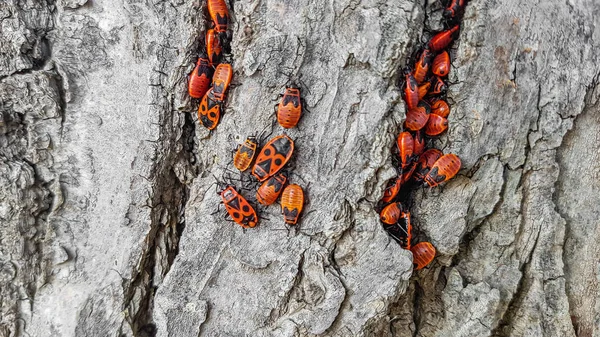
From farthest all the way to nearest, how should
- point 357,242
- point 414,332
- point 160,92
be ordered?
point 414,332 → point 160,92 → point 357,242

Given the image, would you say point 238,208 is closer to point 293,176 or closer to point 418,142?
point 293,176

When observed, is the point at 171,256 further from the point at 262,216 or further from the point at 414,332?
the point at 414,332

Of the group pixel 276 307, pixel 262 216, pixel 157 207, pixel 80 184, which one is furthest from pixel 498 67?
pixel 80 184

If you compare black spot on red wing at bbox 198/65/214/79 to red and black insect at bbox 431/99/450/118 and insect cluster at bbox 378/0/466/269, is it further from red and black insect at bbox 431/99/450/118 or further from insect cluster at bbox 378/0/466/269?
red and black insect at bbox 431/99/450/118

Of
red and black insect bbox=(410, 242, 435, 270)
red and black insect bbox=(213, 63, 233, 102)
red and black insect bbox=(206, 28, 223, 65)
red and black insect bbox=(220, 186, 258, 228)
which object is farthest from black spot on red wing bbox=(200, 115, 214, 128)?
red and black insect bbox=(410, 242, 435, 270)

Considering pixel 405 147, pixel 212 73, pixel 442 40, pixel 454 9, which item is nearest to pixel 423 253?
pixel 405 147

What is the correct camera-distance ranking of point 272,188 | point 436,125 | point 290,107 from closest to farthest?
point 290,107, point 272,188, point 436,125
